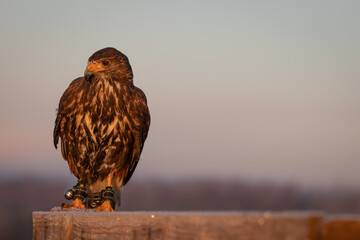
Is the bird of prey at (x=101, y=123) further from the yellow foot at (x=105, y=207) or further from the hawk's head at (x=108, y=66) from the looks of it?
the yellow foot at (x=105, y=207)

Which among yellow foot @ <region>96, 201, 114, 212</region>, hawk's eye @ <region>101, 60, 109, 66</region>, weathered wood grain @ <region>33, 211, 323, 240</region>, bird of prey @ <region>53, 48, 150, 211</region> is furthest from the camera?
hawk's eye @ <region>101, 60, 109, 66</region>

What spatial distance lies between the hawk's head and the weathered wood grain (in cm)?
280

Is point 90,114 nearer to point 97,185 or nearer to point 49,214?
point 97,185

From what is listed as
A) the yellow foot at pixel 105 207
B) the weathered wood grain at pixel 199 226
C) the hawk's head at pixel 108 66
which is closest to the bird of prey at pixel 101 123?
the hawk's head at pixel 108 66

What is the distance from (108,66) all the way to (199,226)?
4437mm

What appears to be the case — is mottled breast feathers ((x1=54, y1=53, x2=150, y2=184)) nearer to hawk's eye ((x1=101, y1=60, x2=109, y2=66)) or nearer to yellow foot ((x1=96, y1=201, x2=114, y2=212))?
hawk's eye ((x1=101, y1=60, x2=109, y2=66))

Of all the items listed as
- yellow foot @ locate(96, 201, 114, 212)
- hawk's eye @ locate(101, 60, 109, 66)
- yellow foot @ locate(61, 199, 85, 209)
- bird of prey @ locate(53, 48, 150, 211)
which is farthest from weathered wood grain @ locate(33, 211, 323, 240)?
hawk's eye @ locate(101, 60, 109, 66)

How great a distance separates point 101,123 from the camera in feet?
22.5

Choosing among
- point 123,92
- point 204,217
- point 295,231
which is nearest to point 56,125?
point 123,92

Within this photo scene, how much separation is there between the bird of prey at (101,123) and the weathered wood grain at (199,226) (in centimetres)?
242

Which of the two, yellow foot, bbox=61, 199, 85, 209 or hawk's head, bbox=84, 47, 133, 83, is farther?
hawk's head, bbox=84, 47, 133, 83

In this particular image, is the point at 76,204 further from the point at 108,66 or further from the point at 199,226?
the point at 199,226

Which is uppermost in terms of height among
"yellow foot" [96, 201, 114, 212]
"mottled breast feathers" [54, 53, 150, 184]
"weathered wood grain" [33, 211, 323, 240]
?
"mottled breast feathers" [54, 53, 150, 184]

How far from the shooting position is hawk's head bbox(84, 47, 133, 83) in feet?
22.9
